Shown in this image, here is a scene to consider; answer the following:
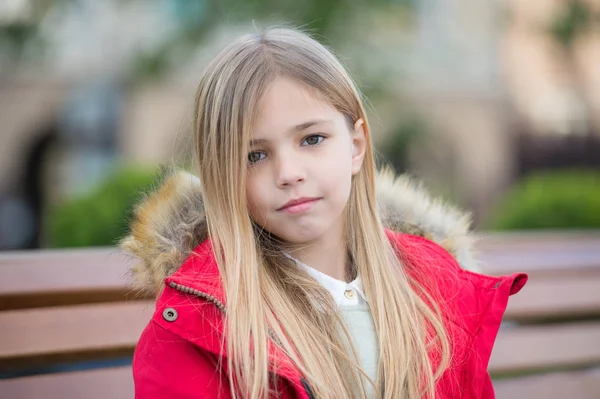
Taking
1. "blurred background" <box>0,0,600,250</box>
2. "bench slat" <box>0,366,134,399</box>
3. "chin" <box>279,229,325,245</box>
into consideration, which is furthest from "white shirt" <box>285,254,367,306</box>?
"blurred background" <box>0,0,600,250</box>

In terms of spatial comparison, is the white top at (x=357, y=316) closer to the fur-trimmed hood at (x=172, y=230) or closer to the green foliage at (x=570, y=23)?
the fur-trimmed hood at (x=172, y=230)

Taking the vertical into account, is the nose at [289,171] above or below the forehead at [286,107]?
below

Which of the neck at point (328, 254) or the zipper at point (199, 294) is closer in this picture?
the zipper at point (199, 294)

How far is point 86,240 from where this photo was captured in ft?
16.3

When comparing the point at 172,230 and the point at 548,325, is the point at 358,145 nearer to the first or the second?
the point at 172,230

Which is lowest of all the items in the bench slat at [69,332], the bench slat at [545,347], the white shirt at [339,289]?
the bench slat at [545,347]

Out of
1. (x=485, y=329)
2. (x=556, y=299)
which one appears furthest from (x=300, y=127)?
(x=556, y=299)

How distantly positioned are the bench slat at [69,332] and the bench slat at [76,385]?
7 centimetres

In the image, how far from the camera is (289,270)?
1.91 m

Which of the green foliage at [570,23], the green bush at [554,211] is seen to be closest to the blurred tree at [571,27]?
the green foliage at [570,23]

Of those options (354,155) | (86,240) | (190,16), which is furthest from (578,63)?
(354,155)

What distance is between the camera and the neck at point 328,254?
197 cm

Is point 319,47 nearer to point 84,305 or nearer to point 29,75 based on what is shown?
point 84,305

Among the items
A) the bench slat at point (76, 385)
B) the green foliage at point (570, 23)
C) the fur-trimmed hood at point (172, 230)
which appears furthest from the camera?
the green foliage at point (570, 23)
